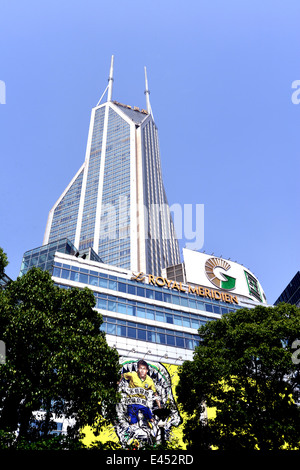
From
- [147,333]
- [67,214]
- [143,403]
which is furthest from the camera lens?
[67,214]

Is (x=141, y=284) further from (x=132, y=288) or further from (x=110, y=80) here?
(x=110, y=80)

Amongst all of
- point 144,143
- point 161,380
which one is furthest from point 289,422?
point 144,143

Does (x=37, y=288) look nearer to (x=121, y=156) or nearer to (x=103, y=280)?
(x=103, y=280)

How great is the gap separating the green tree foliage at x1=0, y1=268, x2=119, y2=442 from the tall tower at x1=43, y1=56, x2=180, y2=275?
78.1 m

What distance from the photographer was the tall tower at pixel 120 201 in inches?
4198

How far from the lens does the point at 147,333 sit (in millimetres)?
37094

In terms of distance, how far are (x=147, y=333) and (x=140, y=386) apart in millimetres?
7879

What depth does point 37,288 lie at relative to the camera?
63.5 feet

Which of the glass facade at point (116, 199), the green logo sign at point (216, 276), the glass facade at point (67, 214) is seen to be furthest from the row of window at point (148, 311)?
the glass facade at point (67, 214)

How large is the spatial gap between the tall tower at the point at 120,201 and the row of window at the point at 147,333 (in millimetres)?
58557

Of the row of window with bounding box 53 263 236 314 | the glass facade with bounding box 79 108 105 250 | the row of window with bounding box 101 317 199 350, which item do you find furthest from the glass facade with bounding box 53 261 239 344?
the glass facade with bounding box 79 108 105 250

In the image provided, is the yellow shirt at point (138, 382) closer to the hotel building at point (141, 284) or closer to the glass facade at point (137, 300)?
the hotel building at point (141, 284)

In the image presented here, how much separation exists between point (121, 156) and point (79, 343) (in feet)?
383

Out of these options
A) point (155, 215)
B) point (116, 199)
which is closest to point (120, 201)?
point (116, 199)
